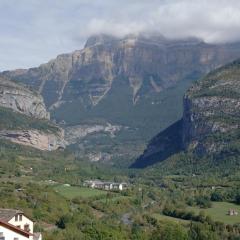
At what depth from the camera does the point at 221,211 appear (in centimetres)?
17125

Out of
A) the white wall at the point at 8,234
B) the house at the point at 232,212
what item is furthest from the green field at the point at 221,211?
the white wall at the point at 8,234

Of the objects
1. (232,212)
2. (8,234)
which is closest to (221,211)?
(232,212)

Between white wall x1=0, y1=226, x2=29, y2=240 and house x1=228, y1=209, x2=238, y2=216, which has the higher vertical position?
white wall x1=0, y1=226, x2=29, y2=240

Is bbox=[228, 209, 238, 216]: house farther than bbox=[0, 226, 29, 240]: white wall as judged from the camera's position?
Yes

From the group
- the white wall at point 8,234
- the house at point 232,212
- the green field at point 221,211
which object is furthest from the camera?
the house at point 232,212

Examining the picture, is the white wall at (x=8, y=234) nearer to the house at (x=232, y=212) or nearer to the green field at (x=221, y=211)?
the green field at (x=221, y=211)

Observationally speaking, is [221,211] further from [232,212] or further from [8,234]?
[8,234]

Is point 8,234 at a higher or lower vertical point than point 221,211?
higher

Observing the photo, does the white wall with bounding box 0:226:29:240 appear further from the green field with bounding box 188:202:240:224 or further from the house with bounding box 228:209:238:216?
the house with bounding box 228:209:238:216

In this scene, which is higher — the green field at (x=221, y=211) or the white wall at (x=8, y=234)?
the white wall at (x=8, y=234)

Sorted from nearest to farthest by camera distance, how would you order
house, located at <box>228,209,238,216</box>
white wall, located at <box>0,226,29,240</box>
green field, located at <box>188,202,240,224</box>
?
white wall, located at <box>0,226,29,240</box> < green field, located at <box>188,202,240,224</box> < house, located at <box>228,209,238,216</box>

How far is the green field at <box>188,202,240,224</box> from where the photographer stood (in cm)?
15325

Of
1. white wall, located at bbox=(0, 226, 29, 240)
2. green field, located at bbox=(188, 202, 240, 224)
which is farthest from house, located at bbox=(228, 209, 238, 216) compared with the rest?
white wall, located at bbox=(0, 226, 29, 240)

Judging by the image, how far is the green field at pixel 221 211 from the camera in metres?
153
